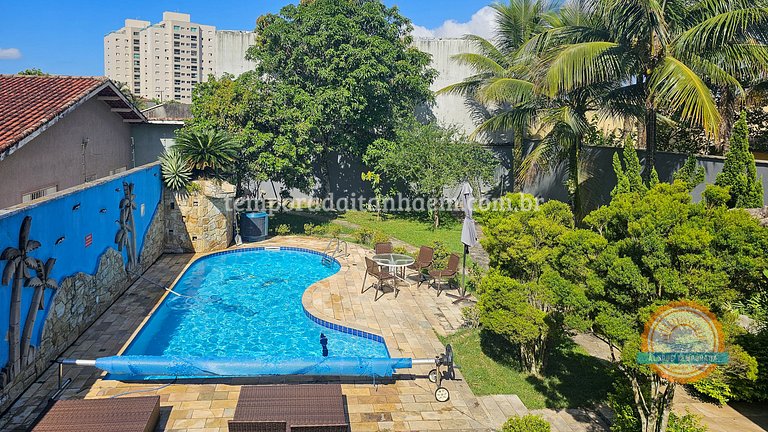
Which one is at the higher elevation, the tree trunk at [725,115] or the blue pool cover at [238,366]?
the tree trunk at [725,115]

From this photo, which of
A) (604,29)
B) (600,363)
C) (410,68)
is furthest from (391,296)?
(410,68)

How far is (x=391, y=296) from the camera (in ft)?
45.5

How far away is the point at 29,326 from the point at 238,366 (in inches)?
137

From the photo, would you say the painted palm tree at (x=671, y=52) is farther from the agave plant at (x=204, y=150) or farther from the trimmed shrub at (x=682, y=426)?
the agave plant at (x=204, y=150)

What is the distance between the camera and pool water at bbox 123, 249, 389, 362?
11.1 metres

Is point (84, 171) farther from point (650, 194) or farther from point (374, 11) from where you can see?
point (650, 194)

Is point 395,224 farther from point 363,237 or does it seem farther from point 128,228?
point 128,228

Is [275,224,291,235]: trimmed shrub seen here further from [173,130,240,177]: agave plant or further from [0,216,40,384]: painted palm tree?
[0,216,40,384]: painted palm tree

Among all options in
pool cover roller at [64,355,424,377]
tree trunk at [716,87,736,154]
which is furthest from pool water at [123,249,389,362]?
tree trunk at [716,87,736,154]

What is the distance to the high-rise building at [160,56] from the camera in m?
126

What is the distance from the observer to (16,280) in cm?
804

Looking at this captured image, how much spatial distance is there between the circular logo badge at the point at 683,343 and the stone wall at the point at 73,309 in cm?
884

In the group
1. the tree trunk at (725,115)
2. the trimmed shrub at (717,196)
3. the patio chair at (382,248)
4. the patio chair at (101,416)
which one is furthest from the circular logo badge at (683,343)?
the tree trunk at (725,115)

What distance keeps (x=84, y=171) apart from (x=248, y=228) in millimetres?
5901
